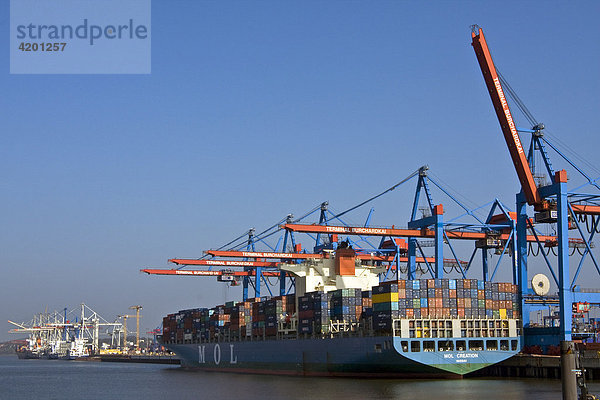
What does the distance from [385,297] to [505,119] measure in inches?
658

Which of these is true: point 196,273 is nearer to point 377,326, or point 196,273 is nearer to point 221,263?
point 221,263

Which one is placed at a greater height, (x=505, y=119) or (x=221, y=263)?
(x=505, y=119)

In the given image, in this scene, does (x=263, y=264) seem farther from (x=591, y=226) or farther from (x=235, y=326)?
(x=591, y=226)

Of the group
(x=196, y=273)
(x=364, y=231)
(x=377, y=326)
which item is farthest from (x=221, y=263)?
(x=377, y=326)

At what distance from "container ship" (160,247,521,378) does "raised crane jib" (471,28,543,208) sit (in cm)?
755

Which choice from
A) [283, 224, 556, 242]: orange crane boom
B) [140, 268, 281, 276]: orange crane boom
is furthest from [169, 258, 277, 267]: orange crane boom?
[283, 224, 556, 242]: orange crane boom

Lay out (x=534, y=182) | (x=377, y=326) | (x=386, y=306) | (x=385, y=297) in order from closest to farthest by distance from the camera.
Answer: (x=386, y=306)
(x=385, y=297)
(x=377, y=326)
(x=534, y=182)

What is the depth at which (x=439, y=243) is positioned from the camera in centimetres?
6328

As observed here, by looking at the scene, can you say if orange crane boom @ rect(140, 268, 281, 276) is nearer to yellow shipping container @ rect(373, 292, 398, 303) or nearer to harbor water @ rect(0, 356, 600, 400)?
harbor water @ rect(0, 356, 600, 400)

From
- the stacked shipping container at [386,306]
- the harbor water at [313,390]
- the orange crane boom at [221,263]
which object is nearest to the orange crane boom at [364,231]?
the stacked shipping container at [386,306]

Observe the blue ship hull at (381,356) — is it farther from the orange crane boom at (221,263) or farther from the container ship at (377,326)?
the orange crane boom at (221,263)

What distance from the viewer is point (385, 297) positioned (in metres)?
48.2

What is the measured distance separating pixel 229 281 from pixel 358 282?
3597cm

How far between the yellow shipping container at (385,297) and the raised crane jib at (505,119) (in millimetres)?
13509
